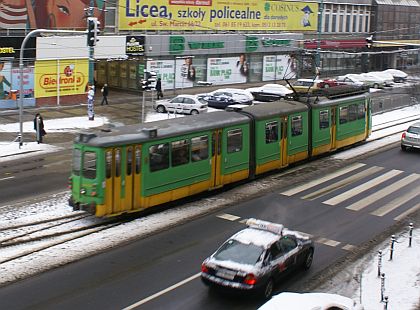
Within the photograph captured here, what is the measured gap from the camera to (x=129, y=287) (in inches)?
559

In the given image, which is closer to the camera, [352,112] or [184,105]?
[352,112]

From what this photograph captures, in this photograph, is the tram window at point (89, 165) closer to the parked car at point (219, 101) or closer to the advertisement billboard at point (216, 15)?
the parked car at point (219, 101)

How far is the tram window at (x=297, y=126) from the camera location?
26328 mm

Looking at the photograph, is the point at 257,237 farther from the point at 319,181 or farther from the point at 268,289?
the point at 319,181

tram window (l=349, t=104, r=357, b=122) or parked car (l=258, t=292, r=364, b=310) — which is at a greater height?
tram window (l=349, t=104, r=357, b=122)

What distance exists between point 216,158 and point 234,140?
121 cm

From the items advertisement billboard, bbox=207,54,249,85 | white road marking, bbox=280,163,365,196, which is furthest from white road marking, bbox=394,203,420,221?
advertisement billboard, bbox=207,54,249,85


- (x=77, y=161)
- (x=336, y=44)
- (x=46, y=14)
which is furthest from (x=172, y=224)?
(x=336, y=44)

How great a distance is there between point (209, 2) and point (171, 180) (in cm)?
3800

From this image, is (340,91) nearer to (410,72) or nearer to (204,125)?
(204,125)

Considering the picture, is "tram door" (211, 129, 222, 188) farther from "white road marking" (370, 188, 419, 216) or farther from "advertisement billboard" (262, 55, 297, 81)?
"advertisement billboard" (262, 55, 297, 81)

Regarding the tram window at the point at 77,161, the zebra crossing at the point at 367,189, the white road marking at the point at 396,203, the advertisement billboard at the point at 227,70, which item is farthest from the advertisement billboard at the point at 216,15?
the tram window at the point at 77,161

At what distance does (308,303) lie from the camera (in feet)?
32.9

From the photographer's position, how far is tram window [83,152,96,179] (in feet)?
59.6
